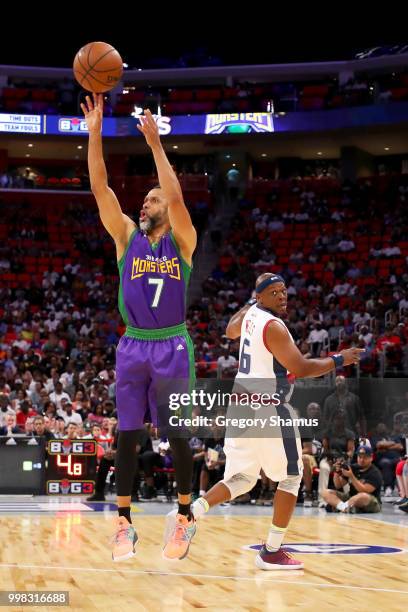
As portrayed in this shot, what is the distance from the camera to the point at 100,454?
14344mm

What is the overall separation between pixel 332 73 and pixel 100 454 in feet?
65.1

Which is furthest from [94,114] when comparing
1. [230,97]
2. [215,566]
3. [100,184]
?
[230,97]

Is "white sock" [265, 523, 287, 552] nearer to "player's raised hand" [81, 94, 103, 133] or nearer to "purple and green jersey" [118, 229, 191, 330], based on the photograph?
"purple and green jersey" [118, 229, 191, 330]

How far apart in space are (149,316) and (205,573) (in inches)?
84.8

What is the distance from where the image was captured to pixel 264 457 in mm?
6793

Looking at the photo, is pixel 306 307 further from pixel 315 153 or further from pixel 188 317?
pixel 315 153

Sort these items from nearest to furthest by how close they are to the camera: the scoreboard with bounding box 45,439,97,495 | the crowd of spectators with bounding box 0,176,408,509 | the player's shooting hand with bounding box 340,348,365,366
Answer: the player's shooting hand with bounding box 340,348,365,366 → the scoreboard with bounding box 45,439,97,495 → the crowd of spectators with bounding box 0,176,408,509

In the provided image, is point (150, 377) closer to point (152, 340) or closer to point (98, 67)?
point (152, 340)

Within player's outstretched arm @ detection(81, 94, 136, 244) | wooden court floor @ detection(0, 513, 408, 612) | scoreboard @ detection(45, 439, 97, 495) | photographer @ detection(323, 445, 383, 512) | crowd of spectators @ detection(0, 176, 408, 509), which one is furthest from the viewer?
crowd of spectators @ detection(0, 176, 408, 509)

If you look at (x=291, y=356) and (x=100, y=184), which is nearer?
(x=100, y=184)

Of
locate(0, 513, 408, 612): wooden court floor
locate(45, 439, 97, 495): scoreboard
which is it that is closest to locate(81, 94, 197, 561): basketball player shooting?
locate(0, 513, 408, 612): wooden court floor

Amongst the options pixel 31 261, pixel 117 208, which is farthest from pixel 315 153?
pixel 117 208

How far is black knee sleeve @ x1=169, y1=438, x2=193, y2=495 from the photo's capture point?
5.71m

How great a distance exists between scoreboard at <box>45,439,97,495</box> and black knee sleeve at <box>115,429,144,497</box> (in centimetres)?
857
